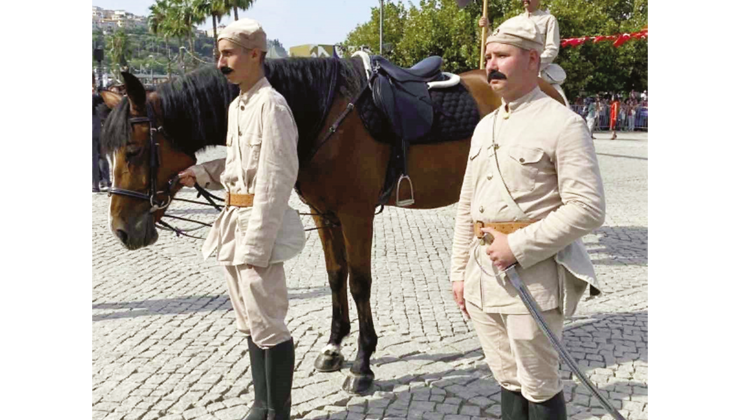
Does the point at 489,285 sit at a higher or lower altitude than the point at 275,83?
lower

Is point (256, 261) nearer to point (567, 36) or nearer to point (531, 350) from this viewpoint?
point (531, 350)

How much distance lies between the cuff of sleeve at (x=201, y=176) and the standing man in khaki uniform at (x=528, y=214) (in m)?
1.50

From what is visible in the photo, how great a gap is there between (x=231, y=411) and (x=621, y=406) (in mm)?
2158

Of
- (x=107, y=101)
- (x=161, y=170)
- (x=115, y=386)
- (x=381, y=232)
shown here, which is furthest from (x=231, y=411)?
(x=381, y=232)

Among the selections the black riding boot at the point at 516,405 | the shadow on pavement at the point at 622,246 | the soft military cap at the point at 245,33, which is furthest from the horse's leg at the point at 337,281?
the shadow on pavement at the point at 622,246

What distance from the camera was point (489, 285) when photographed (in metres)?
2.56

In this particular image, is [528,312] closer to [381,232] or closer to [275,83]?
[275,83]

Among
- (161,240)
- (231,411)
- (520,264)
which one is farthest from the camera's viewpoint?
(161,240)

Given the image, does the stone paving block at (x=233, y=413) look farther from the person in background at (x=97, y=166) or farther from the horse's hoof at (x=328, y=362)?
the person in background at (x=97, y=166)

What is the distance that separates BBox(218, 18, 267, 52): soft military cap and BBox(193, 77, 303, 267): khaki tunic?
21cm

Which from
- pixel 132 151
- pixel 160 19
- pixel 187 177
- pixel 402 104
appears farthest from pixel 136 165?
pixel 160 19

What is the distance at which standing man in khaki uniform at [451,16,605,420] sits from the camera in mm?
2322

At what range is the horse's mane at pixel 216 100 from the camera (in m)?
3.52

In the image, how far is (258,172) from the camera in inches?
121
